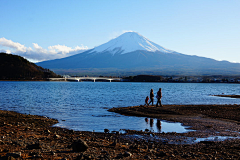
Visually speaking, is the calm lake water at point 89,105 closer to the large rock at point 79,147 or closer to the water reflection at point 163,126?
the water reflection at point 163,126

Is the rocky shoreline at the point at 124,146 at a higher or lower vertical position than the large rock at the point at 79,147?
lower

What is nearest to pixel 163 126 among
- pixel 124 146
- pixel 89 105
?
pixel 124 146

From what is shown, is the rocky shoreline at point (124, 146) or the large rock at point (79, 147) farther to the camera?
the large rock at point (79, 147)

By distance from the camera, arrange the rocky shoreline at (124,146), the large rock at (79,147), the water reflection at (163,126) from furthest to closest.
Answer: the water reflection at (163,126)
the large rock at (79,147)
the rocky shoreline at (124,146)

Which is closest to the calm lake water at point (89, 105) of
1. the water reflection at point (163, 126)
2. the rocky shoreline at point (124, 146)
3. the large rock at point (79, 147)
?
the water reflection at point (163, 126)

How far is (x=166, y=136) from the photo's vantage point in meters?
13.8

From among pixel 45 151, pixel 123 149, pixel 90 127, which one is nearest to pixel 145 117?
pixel 90 127

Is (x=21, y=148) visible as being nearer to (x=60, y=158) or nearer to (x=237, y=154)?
(x=60, y=158)

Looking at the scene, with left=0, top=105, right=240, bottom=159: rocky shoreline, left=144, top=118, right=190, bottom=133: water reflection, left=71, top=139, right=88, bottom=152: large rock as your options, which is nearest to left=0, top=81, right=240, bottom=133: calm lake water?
left=144, top=118, right=190, bottom=133: water reflection

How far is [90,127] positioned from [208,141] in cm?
754

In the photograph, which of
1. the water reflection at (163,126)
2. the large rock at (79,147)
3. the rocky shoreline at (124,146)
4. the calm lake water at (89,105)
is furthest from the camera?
the calm lake water at (89,105)

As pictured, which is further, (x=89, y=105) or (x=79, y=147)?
(x=89, y=105)

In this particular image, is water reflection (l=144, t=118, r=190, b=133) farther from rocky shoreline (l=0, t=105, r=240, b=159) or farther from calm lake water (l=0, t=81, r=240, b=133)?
rocky shoreline (l=0, t=105, r=240, b=159)

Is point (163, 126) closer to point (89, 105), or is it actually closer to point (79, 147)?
point (79, 147)
